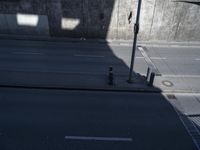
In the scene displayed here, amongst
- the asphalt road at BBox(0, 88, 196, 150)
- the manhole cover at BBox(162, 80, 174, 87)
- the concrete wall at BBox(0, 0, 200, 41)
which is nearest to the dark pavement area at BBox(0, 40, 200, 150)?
the asphalt road at BBox(0, 88, 196, 150)

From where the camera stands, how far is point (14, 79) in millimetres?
15742

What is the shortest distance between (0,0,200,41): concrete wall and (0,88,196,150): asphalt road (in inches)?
480

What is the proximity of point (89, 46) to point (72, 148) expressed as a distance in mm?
14679

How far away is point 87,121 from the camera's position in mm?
11914

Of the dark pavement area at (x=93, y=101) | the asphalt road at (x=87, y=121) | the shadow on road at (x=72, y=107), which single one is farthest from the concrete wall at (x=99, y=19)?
the asphalt road at (x=87, y=121)

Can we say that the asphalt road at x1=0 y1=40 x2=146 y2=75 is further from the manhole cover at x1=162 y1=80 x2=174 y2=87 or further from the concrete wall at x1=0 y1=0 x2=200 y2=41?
the manhole cover at x1=162 y1=80 x2=174 y2=87

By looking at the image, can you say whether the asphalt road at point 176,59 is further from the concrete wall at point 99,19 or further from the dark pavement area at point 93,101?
the concrete wall at point 99,19

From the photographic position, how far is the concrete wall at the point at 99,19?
24.2m

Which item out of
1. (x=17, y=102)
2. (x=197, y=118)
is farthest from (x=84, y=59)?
(x=197, y=118)

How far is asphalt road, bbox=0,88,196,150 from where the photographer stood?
10453 millimetres

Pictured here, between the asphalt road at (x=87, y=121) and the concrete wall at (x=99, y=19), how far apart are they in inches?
480

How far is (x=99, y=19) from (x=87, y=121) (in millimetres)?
15421

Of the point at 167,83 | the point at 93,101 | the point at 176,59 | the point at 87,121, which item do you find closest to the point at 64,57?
the point at 93,101

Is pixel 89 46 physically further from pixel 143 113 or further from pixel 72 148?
pixel 72 148
